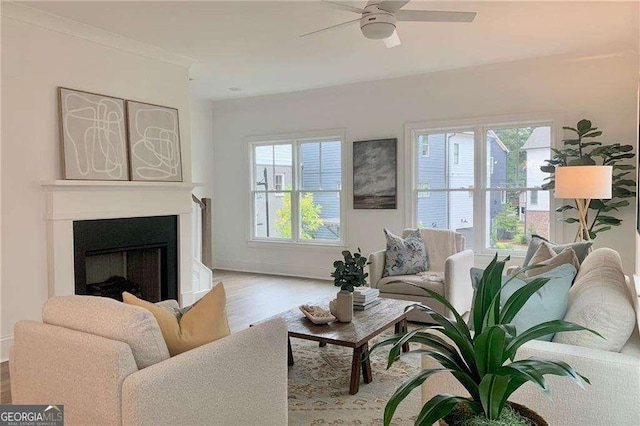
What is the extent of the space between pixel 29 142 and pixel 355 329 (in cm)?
298

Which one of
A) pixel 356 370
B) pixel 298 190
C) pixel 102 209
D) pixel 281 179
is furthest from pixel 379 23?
pixel 281 179

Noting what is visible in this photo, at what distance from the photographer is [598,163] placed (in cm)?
496

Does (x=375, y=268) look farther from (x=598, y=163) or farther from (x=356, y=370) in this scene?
(x=598, y=163)

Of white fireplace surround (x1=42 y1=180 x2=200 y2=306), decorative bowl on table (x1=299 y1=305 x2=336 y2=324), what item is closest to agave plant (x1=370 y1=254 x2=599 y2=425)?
decorative bowl on table (x1=299 y1=305 x2=336 y2=324)

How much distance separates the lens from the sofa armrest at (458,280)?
13.7ft

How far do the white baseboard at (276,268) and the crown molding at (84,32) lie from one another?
10.8 feet

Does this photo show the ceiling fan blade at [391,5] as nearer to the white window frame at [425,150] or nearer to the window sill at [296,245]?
the white window frame at [425,150]

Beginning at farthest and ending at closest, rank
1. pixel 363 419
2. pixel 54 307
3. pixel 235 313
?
pixel 235 313 < pixel 363 419 < pixel 54 307

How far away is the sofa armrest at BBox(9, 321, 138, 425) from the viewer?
1.54m

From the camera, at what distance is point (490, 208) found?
565 centimetres

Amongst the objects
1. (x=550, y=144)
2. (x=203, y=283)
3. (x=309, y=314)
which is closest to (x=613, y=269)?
(x=309, y=314)

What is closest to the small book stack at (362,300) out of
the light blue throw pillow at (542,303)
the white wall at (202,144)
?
the light blue throw pillow at (542,303)

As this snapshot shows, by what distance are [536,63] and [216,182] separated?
4.97 m

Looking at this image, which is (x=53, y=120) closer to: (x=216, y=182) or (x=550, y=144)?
(x=216, y=182)
